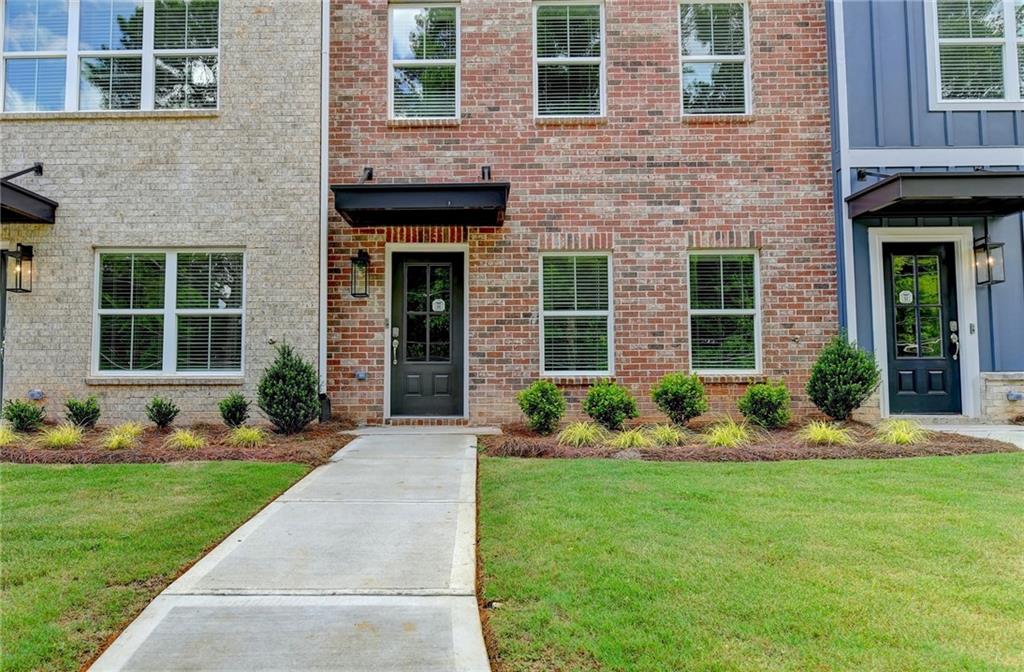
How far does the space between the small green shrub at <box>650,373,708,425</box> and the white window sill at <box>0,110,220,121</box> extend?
685 cm

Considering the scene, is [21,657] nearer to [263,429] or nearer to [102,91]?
[263,429]

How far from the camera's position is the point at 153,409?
7070 mm

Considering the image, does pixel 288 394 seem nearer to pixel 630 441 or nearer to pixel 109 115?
pixel 630 441

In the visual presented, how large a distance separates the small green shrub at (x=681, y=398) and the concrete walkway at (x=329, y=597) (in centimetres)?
352

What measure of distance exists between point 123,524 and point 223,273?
16.3ft

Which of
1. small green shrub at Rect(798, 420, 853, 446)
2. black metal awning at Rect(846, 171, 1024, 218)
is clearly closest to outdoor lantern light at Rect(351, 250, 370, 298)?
small green shrub at Rect(798, 420, 853, 446)

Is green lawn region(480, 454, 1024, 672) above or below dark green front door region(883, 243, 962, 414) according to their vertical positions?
below

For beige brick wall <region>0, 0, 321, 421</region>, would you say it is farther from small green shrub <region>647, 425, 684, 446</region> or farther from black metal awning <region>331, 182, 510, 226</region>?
small green shrub <region>647, 425, 684, 446</region>

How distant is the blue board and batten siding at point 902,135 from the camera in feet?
24.9

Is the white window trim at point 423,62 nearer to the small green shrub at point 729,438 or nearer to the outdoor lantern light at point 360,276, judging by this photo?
the outdoor lantern light at point 360,276

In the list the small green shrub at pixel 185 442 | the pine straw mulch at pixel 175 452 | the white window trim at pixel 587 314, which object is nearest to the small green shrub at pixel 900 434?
the white window trim at pixel 587 314

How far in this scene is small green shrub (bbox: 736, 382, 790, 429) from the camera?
6.89 m

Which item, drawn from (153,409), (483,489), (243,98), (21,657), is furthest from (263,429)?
(21,657)

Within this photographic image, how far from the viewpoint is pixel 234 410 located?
6.89m
